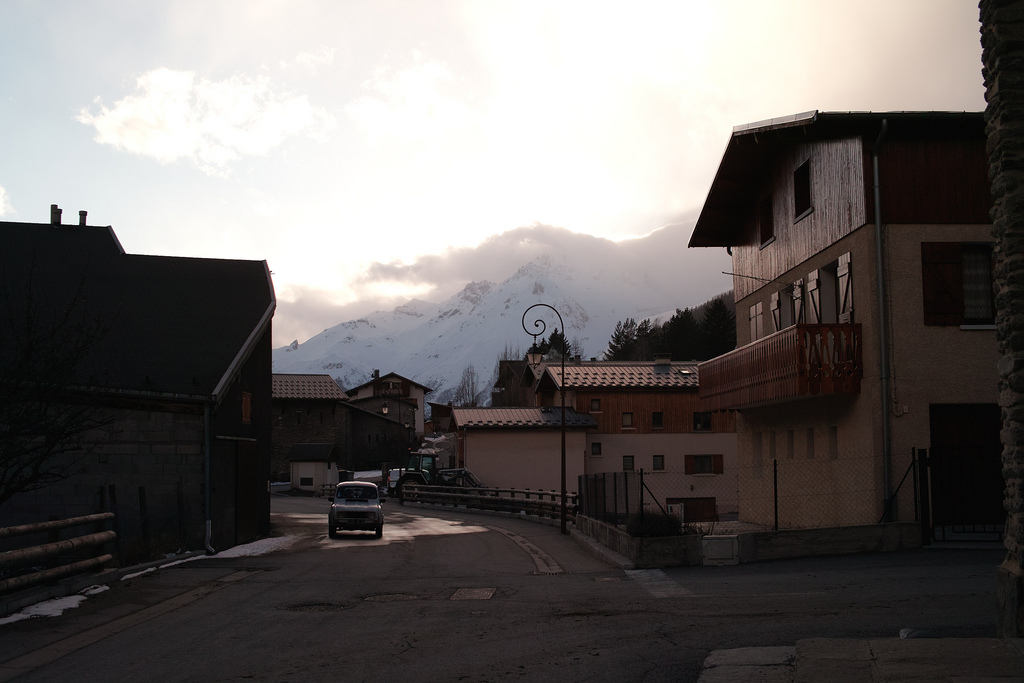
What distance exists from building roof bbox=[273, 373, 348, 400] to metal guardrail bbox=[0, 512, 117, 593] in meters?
59.5

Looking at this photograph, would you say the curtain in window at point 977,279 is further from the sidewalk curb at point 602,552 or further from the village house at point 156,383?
the village house at point 156,383

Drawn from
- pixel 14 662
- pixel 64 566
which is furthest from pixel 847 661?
pixel 64 566

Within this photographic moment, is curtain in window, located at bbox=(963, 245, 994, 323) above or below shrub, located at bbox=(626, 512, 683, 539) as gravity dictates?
above

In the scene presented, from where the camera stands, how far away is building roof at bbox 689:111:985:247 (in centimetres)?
1847

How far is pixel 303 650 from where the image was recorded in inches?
358

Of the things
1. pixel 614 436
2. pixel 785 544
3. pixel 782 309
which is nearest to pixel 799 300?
pixel 782 309

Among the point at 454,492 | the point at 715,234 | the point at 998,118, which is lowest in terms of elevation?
the point at 454,492

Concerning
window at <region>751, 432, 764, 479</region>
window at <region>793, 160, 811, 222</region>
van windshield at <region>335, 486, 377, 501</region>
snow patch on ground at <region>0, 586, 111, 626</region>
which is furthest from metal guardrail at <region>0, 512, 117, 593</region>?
window at <region>751, 432, 764, 479</region>

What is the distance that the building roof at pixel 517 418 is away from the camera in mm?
49031

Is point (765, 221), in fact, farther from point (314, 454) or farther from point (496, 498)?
point (314, 454)

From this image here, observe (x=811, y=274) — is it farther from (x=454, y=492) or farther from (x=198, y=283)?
(x=454, y=492)

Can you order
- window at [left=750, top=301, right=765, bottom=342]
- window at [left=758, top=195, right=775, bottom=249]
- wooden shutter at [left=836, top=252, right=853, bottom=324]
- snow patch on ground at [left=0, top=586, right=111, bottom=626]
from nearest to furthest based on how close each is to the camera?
snow patch on ground at [left=0, top=586, right=111, bottom=626] → wooden shutter at [left=836, top=252, right=853, bottom=324] → window at [left=758, top=195, right=775, bottom=249] → window at [left=750, top=301, right=765, bottom=342]

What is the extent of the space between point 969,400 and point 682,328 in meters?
69.9

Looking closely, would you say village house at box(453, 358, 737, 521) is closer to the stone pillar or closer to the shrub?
the shrub
